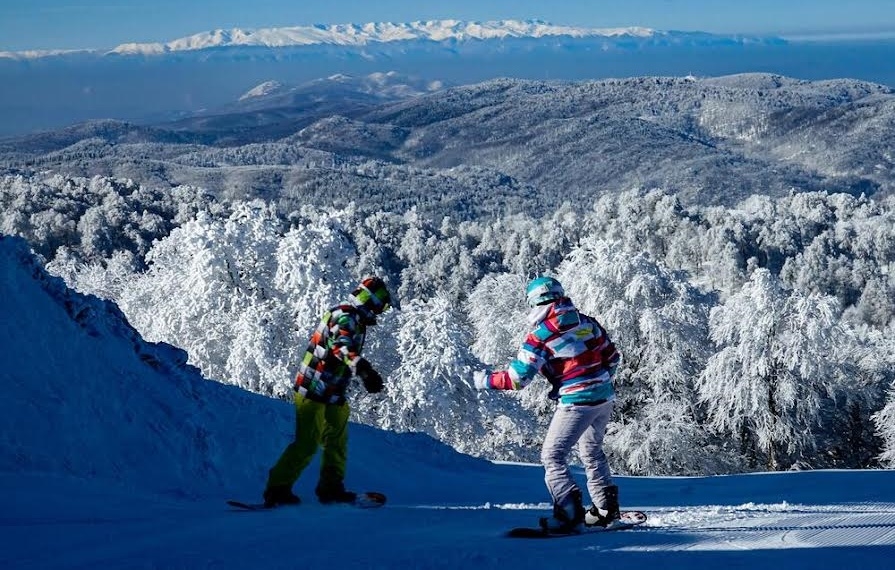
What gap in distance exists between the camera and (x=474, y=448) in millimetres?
27281

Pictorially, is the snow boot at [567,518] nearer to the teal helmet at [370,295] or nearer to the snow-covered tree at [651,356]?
the teal helmet at [370,295]

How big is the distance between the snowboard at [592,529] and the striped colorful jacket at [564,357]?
3.56 ft

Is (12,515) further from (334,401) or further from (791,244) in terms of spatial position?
(791,244)

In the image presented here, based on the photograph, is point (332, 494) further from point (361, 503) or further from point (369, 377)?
point (369, 377)

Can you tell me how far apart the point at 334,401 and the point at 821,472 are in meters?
7.55

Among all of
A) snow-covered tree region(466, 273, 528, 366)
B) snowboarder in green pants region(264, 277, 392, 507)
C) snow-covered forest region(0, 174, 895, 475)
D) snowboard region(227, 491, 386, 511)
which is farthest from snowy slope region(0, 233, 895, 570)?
snow-covered tree region(466, 273, 528, 366)

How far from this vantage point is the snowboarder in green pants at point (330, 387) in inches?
298

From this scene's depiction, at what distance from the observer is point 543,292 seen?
661 cm

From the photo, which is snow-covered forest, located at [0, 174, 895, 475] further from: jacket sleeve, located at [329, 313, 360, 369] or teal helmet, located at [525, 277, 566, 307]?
teal helmet, located at [525, 277, 566, 307]

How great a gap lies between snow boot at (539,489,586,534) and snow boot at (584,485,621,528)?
241mm

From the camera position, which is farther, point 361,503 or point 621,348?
point 621,348

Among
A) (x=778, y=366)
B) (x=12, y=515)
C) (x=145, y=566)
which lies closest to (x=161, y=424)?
(x=12, y=515)

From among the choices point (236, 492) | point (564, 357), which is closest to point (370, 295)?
point (564, 357)

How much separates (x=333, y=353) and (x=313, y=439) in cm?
97
